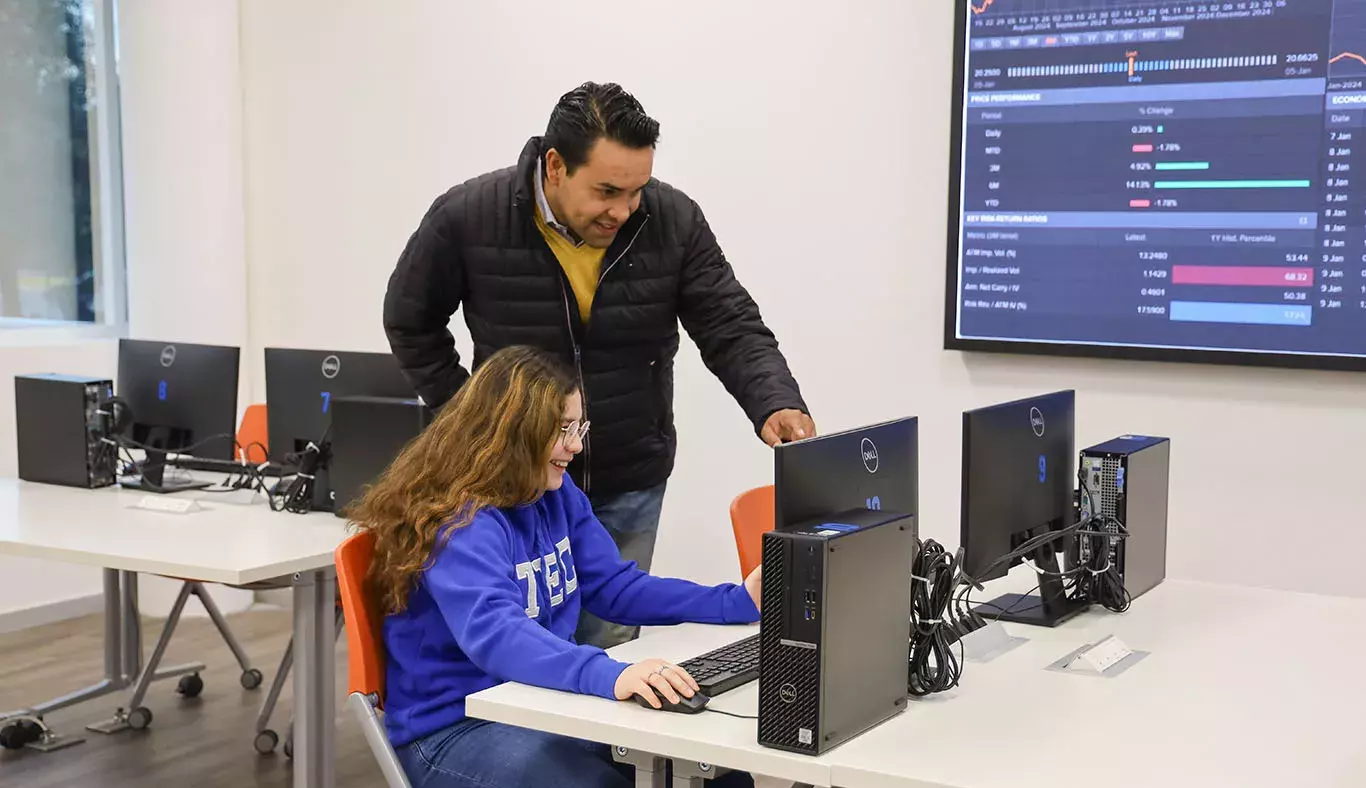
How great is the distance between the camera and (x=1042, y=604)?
8.30 ft

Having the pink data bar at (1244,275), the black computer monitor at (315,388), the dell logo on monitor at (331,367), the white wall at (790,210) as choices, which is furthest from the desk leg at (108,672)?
the pink data bar at (1244,275)

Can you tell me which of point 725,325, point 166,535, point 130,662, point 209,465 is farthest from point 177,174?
point 725,325

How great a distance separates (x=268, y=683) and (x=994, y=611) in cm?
269

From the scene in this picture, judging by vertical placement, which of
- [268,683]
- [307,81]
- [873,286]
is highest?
[307,81]

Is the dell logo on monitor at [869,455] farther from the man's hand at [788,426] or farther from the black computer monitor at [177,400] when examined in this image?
the black computer monitor at [177,400]

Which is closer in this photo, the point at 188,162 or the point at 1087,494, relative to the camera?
the point at 1087,494

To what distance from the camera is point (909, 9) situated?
4094 millimetres

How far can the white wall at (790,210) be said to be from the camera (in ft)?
12.3

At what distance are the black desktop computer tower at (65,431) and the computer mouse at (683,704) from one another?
2315 mm

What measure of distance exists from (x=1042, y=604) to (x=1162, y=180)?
169 centimetres

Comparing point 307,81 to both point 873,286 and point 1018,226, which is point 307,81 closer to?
point 873,286

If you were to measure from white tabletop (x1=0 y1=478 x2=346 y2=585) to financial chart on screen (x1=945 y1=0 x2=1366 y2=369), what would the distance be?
2.03 metres

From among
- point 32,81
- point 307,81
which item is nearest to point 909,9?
point 307,81

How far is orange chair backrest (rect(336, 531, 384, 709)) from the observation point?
7.07 feet
